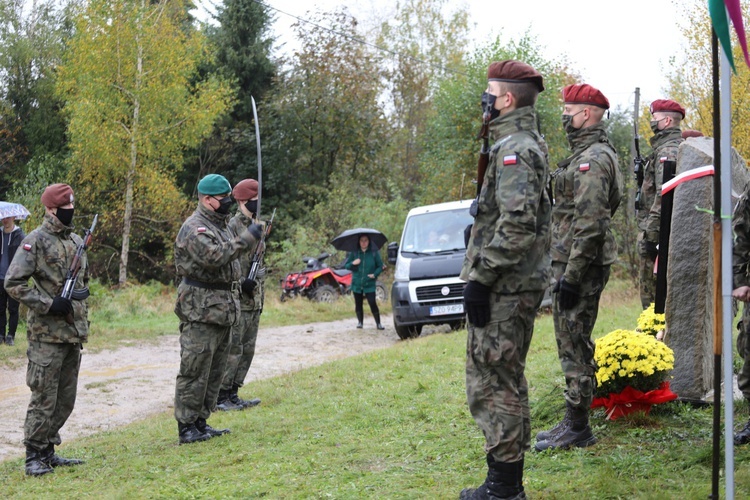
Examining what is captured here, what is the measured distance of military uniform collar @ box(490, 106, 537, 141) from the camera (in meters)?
4.33

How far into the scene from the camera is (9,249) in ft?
39.2

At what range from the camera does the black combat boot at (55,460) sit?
645 cm

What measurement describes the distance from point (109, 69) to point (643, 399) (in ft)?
72.4

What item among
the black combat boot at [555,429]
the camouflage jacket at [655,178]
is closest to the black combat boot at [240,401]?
the black combat boot at [555,429]

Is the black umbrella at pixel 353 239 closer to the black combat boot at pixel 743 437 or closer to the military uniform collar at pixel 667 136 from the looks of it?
the military uniform collar at pixel 667 136

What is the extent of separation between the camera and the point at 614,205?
5312 millimetres

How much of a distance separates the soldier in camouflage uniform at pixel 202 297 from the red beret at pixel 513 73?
282cm

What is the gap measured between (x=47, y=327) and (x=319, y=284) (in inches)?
538

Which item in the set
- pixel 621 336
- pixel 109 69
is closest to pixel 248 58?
pixel 109 69

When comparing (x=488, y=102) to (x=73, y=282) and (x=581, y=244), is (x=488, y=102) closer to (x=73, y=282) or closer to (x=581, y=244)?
(x=581, y=244)

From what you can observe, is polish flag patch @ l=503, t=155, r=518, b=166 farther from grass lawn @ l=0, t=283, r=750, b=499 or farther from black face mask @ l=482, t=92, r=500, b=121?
grass lawn @ l=0, t=283, r=750, b=499

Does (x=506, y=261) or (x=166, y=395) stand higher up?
(x=506, y=261)

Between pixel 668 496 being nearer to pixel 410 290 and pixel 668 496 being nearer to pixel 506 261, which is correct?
pixel 506 261

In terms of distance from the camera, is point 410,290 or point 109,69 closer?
point 410,290
